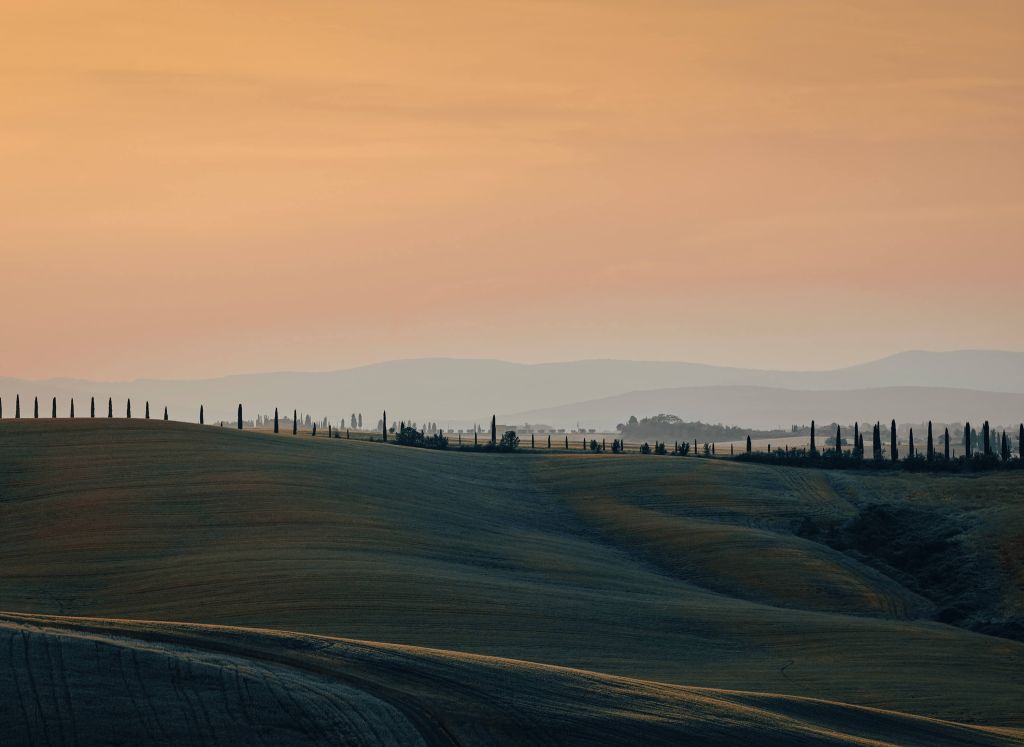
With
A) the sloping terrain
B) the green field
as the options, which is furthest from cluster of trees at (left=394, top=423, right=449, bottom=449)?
the sloping terrain

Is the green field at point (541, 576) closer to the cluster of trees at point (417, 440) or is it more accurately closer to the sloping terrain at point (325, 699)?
the sloping terrain at point (325, 699)

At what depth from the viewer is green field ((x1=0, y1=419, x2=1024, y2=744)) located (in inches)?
1095

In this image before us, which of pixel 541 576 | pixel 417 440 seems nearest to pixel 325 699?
pixel 541 576

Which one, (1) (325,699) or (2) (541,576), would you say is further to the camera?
(2) (541,576)

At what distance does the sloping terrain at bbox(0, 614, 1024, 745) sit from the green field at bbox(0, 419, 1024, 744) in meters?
0.11

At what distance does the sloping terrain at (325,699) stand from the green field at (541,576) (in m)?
0.11

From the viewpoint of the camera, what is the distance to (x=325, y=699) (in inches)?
950

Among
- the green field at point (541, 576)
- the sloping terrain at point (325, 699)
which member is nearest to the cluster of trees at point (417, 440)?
the green field at point (541, 576)

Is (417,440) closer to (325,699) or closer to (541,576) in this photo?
(541,576)

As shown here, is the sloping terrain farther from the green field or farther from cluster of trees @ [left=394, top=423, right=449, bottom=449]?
cluster of trees @ [left=394, top=423, right=449, bottom=449]

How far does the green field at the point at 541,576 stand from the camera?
91.2ft

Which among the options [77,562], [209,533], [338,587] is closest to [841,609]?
[338,587]

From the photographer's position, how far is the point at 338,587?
4312 cm

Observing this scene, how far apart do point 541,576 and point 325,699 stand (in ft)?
86.5
